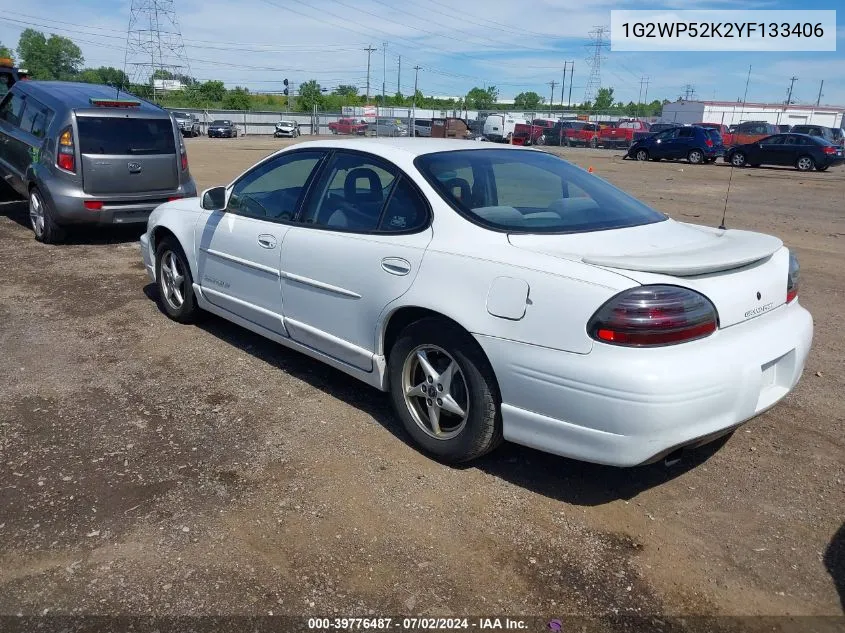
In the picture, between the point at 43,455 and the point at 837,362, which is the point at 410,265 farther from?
the point at 837,362

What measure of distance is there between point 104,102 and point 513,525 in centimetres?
760

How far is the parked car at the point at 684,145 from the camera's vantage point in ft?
94.5

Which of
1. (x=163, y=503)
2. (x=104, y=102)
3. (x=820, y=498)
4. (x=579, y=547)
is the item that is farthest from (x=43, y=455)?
(x=104, y=102)

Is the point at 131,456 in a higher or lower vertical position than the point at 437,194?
lower

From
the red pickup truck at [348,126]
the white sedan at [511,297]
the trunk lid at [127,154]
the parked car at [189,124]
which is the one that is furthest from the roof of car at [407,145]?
the parked car at [189,124]

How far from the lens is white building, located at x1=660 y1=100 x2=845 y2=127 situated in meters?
54.9

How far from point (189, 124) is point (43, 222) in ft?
135

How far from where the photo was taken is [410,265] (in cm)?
351

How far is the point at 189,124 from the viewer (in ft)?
153

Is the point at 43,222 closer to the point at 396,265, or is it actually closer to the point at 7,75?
the point at 7,75

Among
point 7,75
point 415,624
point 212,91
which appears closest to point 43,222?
point 7,75

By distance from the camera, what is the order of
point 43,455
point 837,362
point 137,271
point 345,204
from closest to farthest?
point 43,455 < point 345,204 < point 837,362 < point 137,271

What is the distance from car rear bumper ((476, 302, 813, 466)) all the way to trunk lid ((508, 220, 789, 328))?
13 cm

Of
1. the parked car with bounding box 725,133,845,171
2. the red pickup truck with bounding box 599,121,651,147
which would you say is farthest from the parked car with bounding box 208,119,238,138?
the parked car with bounding box 725,133,845,171
